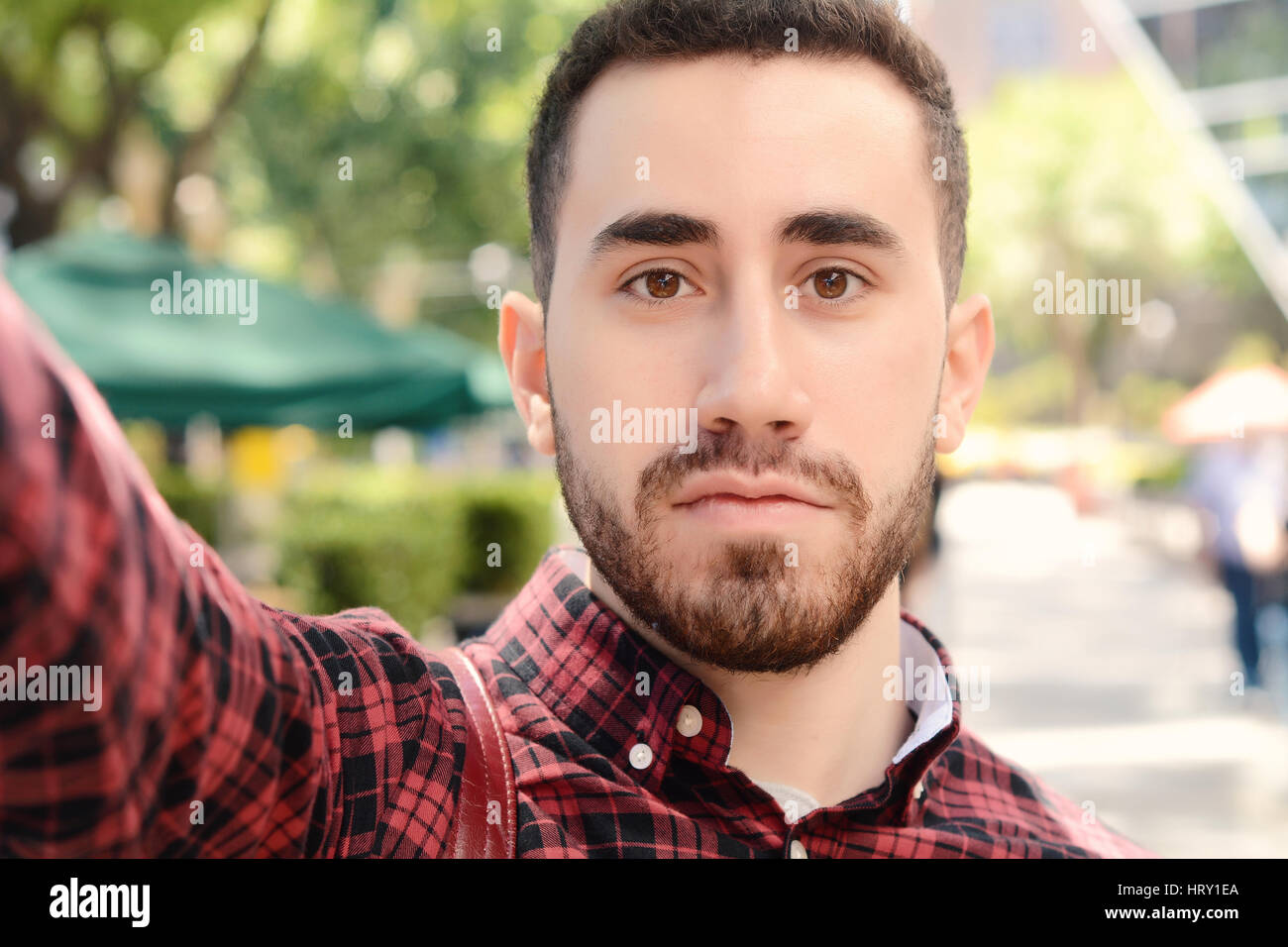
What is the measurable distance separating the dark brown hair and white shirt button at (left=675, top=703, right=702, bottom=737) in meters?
0.64

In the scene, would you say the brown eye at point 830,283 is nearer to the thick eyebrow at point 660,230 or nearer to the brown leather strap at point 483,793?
the thick eyebrow at point 660,230

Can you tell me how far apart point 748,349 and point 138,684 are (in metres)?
0.86

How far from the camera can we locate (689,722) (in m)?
1.67

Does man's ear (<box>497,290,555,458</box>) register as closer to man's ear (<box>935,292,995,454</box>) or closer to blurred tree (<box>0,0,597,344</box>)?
man's ear (<box>935,292,995,454</box>)

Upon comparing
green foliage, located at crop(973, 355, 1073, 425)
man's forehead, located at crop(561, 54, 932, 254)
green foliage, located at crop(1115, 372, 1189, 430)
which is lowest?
man's forehead, located at crop(561, 54, 932, 254)

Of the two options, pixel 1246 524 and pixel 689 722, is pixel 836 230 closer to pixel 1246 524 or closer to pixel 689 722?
pixel 689 722

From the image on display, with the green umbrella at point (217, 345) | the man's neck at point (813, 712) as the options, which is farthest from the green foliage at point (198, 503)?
the man's neck at point (813, 712)

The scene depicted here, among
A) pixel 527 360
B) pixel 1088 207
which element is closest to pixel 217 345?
pixel 527 360

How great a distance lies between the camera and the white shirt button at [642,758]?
1640 millimetres

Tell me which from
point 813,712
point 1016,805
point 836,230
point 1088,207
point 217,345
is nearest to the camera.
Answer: point 836,230

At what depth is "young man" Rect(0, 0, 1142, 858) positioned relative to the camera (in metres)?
1.51

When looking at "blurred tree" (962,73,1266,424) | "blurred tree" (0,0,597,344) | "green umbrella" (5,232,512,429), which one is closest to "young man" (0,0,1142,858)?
"green umbrella" (5,232,512,429)
